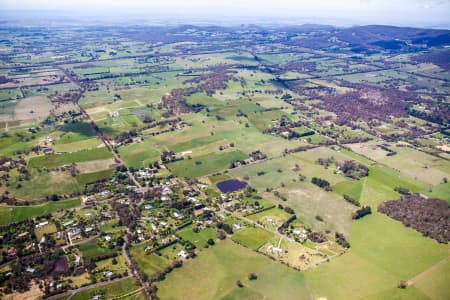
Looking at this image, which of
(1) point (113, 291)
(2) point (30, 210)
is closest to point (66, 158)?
(2) point (30, 210)

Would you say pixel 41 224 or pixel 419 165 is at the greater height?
pixel 419 165

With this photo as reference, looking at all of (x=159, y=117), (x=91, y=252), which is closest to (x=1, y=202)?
(x=91, y=252)

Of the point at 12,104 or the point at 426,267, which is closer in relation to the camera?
the point at 426,267

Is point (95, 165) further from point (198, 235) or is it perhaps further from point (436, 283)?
point (436, 283)

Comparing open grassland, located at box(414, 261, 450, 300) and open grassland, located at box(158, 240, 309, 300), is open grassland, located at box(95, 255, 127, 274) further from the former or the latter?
open grassland, located at box(414, 261, 450, 300)

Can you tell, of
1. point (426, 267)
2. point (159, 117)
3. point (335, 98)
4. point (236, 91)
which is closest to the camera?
point (426, 267)

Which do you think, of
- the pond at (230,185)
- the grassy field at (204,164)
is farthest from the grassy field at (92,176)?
the pond at (230,185)

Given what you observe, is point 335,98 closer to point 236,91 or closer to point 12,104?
point 236,91
